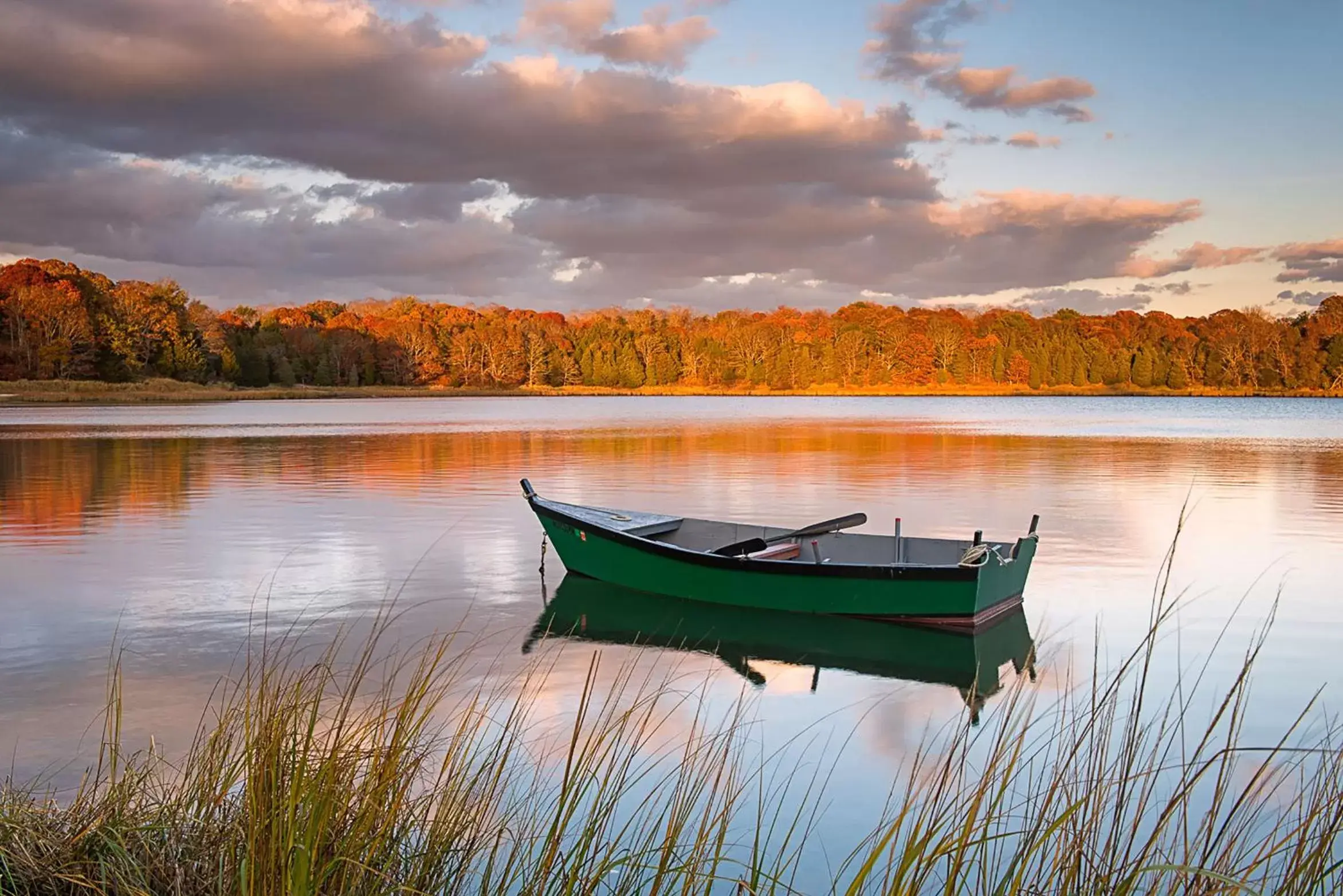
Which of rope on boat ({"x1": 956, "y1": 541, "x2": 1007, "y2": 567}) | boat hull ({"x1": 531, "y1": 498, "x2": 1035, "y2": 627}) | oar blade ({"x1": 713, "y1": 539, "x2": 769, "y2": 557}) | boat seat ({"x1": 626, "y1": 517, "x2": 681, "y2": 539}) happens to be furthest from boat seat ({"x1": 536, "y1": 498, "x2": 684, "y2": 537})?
rope on boat ({"x1": 956, "y1": 541, "x2": 1007, "y2": 567})

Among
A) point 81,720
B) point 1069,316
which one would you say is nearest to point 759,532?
point 81,720

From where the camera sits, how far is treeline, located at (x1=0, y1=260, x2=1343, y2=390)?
4619 inches

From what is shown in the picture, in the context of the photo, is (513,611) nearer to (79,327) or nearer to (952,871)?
(952,871)

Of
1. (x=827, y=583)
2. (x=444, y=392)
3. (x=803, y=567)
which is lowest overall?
(x=827, y=583)

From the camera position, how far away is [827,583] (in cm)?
1248

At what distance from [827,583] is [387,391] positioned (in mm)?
132723

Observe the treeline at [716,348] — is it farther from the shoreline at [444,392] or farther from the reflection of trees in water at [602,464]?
the reflection of trees in water at [602,464]

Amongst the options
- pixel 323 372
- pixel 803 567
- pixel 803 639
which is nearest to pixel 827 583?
pixel 803 567

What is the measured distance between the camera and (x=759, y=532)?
15102 mm

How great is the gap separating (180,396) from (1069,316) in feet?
433

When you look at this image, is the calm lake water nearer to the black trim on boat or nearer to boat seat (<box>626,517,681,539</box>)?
the black trim on boat

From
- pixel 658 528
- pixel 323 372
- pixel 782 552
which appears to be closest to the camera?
pixel 782 552

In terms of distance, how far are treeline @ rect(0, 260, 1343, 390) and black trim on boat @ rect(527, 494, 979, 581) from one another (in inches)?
4019

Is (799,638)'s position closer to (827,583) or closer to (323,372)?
(827,583)
